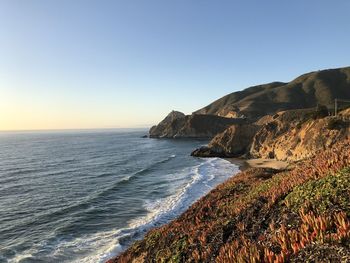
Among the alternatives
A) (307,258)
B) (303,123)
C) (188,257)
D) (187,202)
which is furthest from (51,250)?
(303,123)

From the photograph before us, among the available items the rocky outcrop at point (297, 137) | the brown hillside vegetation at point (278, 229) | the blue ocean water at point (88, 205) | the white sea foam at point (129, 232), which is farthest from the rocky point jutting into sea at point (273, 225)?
the rocky outcrop at point (297, 137)

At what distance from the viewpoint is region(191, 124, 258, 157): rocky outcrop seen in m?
73.3

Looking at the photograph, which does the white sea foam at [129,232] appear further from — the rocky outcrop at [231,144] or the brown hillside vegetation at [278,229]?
the rocky outcrop at [231,144]

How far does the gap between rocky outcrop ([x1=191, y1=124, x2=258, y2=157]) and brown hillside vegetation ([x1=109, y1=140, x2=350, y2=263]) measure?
2367 inches

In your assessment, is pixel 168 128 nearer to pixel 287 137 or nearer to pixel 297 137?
pixel 287 137

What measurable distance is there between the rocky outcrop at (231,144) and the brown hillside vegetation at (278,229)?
2367 inches

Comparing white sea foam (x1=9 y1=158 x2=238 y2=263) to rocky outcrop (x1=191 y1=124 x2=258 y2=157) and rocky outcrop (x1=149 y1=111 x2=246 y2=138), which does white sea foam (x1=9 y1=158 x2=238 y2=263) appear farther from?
rocky outcrop (x1=149 y1=111 x2=246 y2=138)

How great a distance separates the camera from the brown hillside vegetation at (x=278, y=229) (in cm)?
621

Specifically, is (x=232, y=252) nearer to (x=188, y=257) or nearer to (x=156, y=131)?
(x=188, y=257)

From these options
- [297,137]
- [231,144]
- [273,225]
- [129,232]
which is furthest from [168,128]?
[273,225]

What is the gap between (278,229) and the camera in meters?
8.23

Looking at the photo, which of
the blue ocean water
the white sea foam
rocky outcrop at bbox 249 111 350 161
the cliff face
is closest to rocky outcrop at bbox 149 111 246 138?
the cliff face

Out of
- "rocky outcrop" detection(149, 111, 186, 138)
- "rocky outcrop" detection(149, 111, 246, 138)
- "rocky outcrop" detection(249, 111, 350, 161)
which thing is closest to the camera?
"rocky outcrop" detection(249, 111, 350, 161)

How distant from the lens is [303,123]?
5900 centimetres
